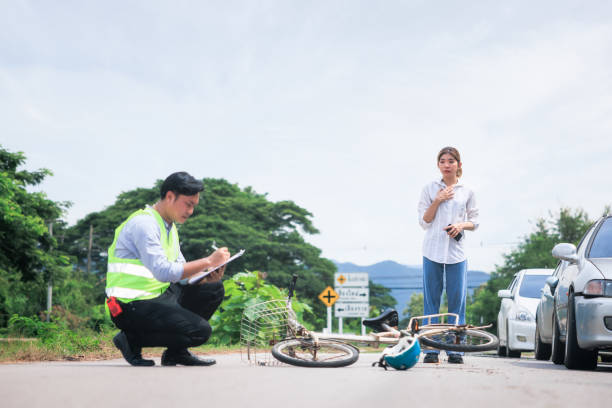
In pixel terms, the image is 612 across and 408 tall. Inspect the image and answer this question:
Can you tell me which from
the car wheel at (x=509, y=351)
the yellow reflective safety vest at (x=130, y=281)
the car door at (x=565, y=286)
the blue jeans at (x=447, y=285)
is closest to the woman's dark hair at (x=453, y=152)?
the blue jeans at (x=447, y=285)

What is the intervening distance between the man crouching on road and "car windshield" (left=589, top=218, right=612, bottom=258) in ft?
13.0

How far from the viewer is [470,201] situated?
24.1 ft

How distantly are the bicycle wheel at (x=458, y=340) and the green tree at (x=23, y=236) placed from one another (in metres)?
→ 25.9

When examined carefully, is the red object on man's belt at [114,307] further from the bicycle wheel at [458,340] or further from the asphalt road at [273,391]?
the bicycle wheel at [458,340]

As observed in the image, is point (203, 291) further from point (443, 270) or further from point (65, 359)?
point (443, 270)

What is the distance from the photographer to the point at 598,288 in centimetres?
671

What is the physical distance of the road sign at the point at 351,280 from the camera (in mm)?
32188

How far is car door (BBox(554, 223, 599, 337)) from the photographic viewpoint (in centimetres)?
736

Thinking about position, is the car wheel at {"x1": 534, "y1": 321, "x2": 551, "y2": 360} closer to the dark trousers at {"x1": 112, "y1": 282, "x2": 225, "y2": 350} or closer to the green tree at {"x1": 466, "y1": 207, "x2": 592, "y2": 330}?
the dark trousers at {"x1": 112, "y1": 282, "x2": 225, "y2": 350}

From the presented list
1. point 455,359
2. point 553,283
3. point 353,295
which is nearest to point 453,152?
point 455,359

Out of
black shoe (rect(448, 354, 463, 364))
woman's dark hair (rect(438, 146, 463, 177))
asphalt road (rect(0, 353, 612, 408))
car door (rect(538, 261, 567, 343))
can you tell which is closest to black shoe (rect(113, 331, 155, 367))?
asphalt road (rect(0, 353, 612, 408))

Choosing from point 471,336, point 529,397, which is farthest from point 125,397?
point 471,336

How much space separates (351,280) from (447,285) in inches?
1009

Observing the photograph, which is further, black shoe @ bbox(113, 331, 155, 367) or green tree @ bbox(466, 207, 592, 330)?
green tree @ bbox(466, 207, 592, 330)
